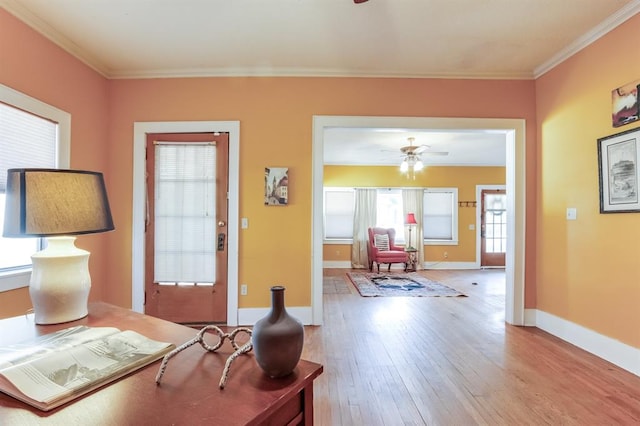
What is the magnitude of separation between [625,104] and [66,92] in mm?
4639

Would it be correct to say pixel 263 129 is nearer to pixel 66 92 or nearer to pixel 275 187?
pixel 275 187

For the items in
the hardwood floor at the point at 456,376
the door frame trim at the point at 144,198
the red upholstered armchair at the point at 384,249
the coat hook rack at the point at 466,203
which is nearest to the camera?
the hardwood floor at the point at 456,376

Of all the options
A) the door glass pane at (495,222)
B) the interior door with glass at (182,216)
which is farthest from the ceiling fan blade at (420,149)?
the interior door with glass at (182,216)

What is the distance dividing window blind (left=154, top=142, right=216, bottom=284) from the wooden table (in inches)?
89.6

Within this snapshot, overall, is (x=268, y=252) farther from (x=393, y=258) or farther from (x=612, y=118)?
(x=393, y=258)

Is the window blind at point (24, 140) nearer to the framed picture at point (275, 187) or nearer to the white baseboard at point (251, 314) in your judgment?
the framed picture at point (275, 187)

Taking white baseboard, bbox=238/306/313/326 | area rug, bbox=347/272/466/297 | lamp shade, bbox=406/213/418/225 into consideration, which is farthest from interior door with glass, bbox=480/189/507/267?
white baseboard, bbox=238/306/313/326

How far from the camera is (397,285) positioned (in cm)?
546

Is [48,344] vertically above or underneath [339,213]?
underneath

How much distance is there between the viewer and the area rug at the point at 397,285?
486 cm

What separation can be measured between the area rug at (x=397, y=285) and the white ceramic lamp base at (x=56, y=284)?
3960mm

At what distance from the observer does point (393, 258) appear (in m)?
6.77

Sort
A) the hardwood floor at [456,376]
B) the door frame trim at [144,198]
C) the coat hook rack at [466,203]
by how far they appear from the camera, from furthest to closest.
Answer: the coat hook rack at [466,203]
the door frame trim at [144,198]
the hardwood floor at [456,376]

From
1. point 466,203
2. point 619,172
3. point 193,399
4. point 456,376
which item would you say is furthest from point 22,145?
point 466,203
